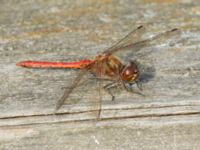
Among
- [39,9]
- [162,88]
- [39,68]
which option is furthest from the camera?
[39,9]

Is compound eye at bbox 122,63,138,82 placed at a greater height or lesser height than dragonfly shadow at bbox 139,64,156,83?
lesser

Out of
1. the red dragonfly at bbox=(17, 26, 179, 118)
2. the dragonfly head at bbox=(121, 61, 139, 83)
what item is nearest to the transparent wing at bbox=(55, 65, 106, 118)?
the red dragonfly at bbox=(17, 26, 179, 118)

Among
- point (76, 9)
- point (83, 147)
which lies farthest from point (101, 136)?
→ point (76, 9)

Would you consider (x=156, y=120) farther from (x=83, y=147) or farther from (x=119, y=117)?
(x=83, y=147)

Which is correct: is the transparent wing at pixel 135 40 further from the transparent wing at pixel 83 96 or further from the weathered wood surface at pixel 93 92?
the transparent wing at pixel 83 96

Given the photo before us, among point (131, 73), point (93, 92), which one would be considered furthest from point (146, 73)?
point (93, 92)

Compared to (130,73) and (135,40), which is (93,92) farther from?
(135,40)

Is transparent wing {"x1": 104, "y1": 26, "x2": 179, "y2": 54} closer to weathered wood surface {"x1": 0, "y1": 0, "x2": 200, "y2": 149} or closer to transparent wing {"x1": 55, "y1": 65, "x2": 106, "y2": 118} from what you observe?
weathered wood surface {"x1": 0, "y1": 0, "x2": 200, "y2": 149}
